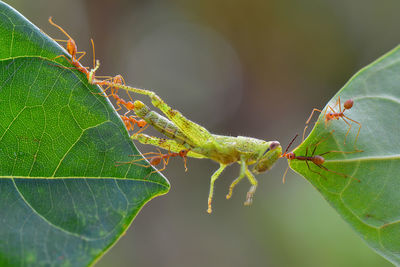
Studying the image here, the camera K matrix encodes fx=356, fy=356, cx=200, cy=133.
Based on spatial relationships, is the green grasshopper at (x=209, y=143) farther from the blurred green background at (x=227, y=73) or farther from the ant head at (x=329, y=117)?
the blurred green background at (x=227, y=73)

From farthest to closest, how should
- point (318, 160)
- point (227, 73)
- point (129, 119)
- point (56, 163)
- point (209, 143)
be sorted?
point (227, 73) < point (129, 119) < point (209, 143) < point (318, 160) < point (56, 163)

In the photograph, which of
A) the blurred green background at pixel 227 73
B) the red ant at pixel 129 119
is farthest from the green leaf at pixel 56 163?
the blurred green background at pixel 227 73

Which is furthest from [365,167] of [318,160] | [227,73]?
[227,73]

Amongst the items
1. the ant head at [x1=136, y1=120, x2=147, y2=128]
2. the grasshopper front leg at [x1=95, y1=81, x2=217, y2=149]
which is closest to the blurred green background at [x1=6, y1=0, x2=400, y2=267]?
the grasshopper front leg at [x1=95, y1=81, x2=217, y2=149]

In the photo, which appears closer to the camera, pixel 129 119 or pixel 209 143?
pixel 209 143

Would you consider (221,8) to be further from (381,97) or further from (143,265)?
(381,97)

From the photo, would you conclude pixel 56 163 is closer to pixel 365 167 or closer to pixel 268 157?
pixel 268 157

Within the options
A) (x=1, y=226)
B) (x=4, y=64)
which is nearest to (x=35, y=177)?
(x=1, y=226)
